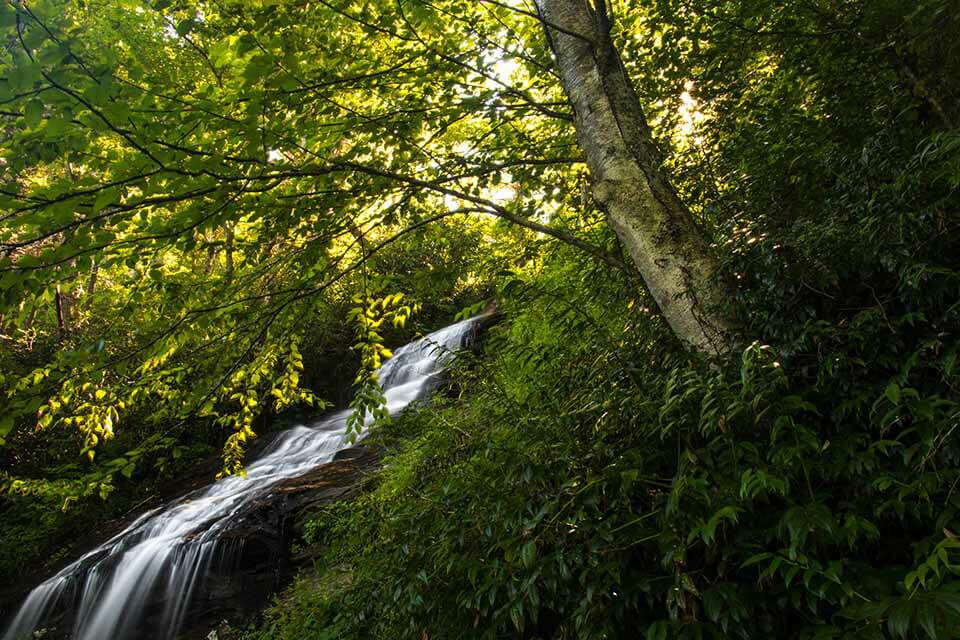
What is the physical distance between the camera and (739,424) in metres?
2.11

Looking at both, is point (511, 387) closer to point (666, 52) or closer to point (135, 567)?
point (666, 52)

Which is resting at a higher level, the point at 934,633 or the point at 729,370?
the point at 729,370

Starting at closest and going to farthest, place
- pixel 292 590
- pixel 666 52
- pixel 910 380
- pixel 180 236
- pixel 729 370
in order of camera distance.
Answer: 1. pixel 910 380
2. pixel 729 370
3. pixel 180 236
4. pixel 666 52
5. pixel 292 590

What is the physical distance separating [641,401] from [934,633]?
123 centimetres

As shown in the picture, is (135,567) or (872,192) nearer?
(872,192)

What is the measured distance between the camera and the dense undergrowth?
1.70 meters

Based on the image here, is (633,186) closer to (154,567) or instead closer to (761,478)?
(761,478)

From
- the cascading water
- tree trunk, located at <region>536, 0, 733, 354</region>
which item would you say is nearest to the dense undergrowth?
tree trunk, located at <region>536, 0, 733, 354</region>

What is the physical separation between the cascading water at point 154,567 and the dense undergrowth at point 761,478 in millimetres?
2905

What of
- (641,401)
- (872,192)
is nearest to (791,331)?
(641,401)

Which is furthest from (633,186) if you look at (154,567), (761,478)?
(154,567)

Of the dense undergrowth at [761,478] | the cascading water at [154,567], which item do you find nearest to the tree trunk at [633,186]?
the dense undergrowth at [761,478]

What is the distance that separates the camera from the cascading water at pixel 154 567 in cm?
668

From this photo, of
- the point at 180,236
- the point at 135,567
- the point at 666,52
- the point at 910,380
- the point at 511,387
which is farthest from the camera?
the point at 135,567
